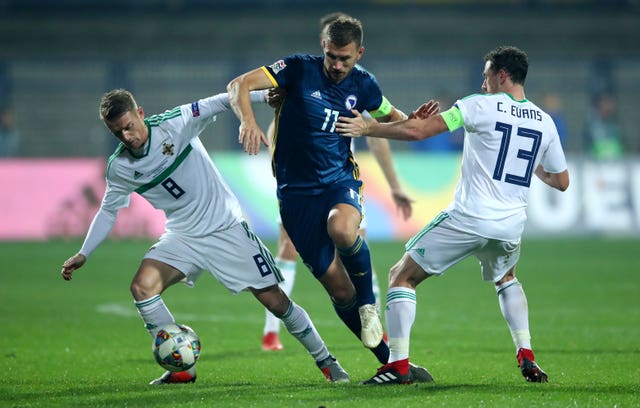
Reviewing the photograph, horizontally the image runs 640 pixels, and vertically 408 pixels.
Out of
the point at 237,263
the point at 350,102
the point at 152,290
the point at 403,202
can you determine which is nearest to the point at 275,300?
the point at 237,263

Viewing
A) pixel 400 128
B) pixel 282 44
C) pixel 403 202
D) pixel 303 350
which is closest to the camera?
pixel 400 128

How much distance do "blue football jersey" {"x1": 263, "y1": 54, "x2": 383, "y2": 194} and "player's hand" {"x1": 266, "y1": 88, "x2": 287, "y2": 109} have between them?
39 mm

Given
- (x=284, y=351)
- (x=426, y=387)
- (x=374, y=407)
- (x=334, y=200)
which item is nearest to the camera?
(x=374, y=407)

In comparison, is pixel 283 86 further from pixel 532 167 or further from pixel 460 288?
pixel 460 288

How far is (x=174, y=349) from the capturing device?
22.7 feet

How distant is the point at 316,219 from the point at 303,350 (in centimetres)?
209

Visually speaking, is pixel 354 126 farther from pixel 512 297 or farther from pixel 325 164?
pixel 512 297

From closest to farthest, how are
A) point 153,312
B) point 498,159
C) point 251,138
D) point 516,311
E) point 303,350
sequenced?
1. point 251,138
2. point 498,159
3. point 153,312
4. point 516,311
5. point 303,350

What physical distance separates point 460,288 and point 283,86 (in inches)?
283

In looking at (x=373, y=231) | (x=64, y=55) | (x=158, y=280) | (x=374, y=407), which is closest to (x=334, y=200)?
(x=158, y=280)

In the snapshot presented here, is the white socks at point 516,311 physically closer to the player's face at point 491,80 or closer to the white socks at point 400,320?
the white socks at point 400,320

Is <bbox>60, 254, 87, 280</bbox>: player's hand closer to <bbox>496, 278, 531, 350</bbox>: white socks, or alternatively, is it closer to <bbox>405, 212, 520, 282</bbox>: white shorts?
<bbox>405, 212, 520, 282</bbox>: white shorts

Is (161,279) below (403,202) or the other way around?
below

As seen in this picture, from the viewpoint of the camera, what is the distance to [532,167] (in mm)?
7020
